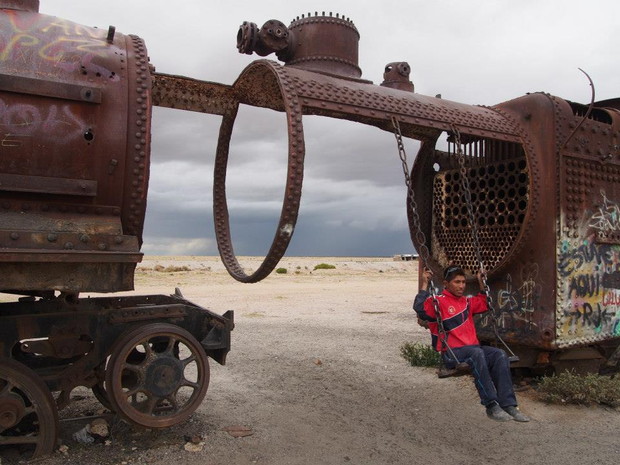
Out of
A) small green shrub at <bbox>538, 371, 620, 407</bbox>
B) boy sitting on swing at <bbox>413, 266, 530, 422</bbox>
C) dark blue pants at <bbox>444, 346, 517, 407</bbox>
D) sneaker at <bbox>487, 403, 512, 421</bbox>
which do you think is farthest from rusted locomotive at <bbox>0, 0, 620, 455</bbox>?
sneaker at <bbox>487, 403, 512, 421</bbox>

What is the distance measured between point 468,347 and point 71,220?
364 centimetres

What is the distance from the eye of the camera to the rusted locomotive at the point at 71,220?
13.7ft

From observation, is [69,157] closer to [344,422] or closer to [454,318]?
[454,318]

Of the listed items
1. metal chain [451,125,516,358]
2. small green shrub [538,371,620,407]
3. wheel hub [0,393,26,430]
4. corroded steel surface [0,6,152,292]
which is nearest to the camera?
corroded steel surface [0,6,152,292]

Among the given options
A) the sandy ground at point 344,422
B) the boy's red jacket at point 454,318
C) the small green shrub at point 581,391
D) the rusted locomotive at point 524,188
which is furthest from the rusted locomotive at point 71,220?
the small green shrub at point 581,391

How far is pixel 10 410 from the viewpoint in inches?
167

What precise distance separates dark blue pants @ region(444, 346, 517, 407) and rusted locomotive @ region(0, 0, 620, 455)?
1.32 metres

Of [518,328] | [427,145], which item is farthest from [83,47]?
[518,328]

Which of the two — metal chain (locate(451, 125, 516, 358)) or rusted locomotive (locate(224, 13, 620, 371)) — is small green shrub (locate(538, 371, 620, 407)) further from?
metal chain (locate(451, 125, 516, 358))

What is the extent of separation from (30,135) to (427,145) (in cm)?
555

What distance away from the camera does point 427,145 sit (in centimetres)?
816

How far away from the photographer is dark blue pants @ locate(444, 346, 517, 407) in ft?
16.1

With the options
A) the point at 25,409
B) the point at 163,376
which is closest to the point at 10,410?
the point at 25,409

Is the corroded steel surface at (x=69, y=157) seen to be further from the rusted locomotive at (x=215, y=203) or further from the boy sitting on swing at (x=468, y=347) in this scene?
the boy sitting on swing at (x=468, y=347)
